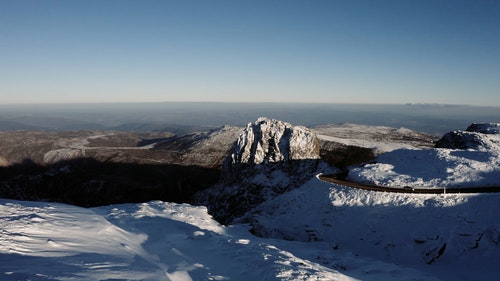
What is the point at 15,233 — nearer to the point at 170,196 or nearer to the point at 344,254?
the point at 344,254

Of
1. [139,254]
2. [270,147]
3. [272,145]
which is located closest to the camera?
[139,254]

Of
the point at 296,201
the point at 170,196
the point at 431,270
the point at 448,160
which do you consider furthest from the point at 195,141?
the point at 431,270

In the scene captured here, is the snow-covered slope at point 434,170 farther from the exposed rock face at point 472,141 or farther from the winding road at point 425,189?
the exposed rock face at point 472,141

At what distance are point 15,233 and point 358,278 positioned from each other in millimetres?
20388

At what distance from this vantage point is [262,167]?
203ft

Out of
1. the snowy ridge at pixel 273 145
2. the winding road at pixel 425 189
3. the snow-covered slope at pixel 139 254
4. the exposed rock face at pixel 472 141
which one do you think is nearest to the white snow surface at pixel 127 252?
the snow-covered slope at pixel 139 254

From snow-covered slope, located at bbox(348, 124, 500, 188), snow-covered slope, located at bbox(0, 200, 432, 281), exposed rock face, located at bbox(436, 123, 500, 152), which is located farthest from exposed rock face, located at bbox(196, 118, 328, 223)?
snow-covered slope, located at bbox(0, 200, 432, 281)

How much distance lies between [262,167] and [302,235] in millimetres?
29196

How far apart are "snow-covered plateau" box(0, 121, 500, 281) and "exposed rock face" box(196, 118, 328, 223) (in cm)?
1294

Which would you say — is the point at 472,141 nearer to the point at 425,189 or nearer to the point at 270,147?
the point at 425,189

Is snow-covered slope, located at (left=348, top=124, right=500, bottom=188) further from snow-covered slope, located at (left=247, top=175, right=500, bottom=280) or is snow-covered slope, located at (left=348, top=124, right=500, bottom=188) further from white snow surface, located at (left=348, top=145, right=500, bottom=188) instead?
snow-covered slope, located at (left=247, top=175, right=500, bottom=280)

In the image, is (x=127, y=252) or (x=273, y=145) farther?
(x=273, y=145)

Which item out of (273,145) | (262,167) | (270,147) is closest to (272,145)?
(273,145)

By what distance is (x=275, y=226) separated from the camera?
35.9 meters
